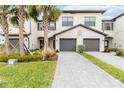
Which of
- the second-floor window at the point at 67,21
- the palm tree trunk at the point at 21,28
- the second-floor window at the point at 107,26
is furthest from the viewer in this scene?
the second-floor window at the point at 107,26

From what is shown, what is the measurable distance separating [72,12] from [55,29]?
3767mm

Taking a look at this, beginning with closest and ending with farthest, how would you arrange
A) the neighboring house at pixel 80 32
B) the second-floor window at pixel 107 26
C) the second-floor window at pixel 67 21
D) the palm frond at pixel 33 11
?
the palm frond at pixel 33 11 → the neighboring house at pixel 80 32 → the second-floor window at pixel 67 21 → the second-floor window at pixel 107 26

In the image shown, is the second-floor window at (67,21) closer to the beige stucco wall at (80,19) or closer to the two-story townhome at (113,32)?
the beige stucco wall at (80,19)

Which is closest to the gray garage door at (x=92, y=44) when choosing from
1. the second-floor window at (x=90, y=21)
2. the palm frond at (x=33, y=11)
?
the second-floor window at (x=90, y=21)

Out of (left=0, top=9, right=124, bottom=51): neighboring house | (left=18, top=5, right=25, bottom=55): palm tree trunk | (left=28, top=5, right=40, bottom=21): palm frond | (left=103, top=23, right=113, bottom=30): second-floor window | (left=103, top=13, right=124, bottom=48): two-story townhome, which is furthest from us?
(left=103, top=23, right=113, bottom=30): second-floor window

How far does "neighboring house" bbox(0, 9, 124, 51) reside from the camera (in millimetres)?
37969

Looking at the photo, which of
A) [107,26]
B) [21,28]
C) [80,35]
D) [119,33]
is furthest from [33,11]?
[107,26]

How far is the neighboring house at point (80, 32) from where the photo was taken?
38.0 meters

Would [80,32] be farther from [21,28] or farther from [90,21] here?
[21,28]

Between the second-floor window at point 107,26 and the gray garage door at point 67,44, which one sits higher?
the second-floor window at point 107,26

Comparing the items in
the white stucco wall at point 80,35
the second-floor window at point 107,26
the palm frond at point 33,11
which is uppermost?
the palm frond at point 33,11

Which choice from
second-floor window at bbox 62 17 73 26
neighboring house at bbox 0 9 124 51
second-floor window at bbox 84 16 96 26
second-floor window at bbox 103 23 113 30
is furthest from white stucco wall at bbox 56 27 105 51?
second-floor window at bbox 103 23 113 30

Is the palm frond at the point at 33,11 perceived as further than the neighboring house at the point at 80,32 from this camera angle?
No

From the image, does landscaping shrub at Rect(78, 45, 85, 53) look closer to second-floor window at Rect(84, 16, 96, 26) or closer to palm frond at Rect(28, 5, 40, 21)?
second-floor window at Rect(84, 16, 96, 26)
